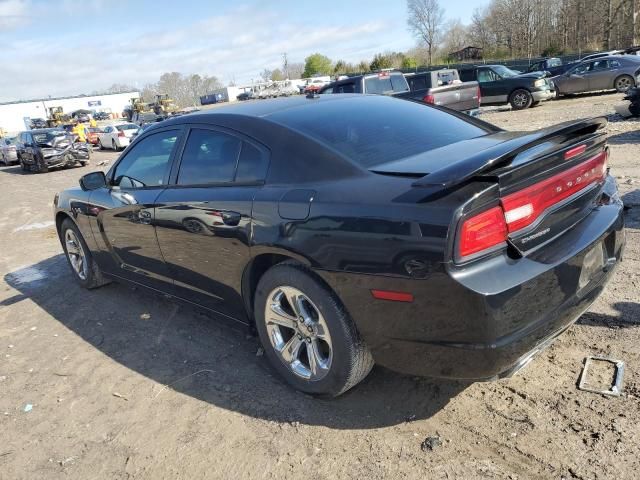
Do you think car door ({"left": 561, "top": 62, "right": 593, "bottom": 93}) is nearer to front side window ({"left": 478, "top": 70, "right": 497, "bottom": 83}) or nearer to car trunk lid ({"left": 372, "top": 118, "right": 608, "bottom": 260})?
front side window ({"left": 478, "top": 70, "right": 497, "bottom": 83})

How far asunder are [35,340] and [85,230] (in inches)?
44.6

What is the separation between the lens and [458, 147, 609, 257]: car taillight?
223 cm

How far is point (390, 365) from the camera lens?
2617 mm

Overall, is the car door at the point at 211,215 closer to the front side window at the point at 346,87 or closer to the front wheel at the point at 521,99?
the front side window at the point at 346,87

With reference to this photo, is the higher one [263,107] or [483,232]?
[263,107]

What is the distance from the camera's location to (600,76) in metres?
19.8

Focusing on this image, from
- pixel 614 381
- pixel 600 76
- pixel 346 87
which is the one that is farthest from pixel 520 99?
pixel 614 381

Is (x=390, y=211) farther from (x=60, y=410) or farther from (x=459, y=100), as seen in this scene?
(x=459, y=100)

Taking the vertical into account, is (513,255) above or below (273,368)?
above

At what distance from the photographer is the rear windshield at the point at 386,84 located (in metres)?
14.0

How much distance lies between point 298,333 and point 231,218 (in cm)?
82

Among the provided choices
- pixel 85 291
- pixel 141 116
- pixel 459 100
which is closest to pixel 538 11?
pixel 141 116

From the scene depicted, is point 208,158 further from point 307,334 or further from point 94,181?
point 94,181

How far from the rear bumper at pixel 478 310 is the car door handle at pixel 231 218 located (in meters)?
0.78
